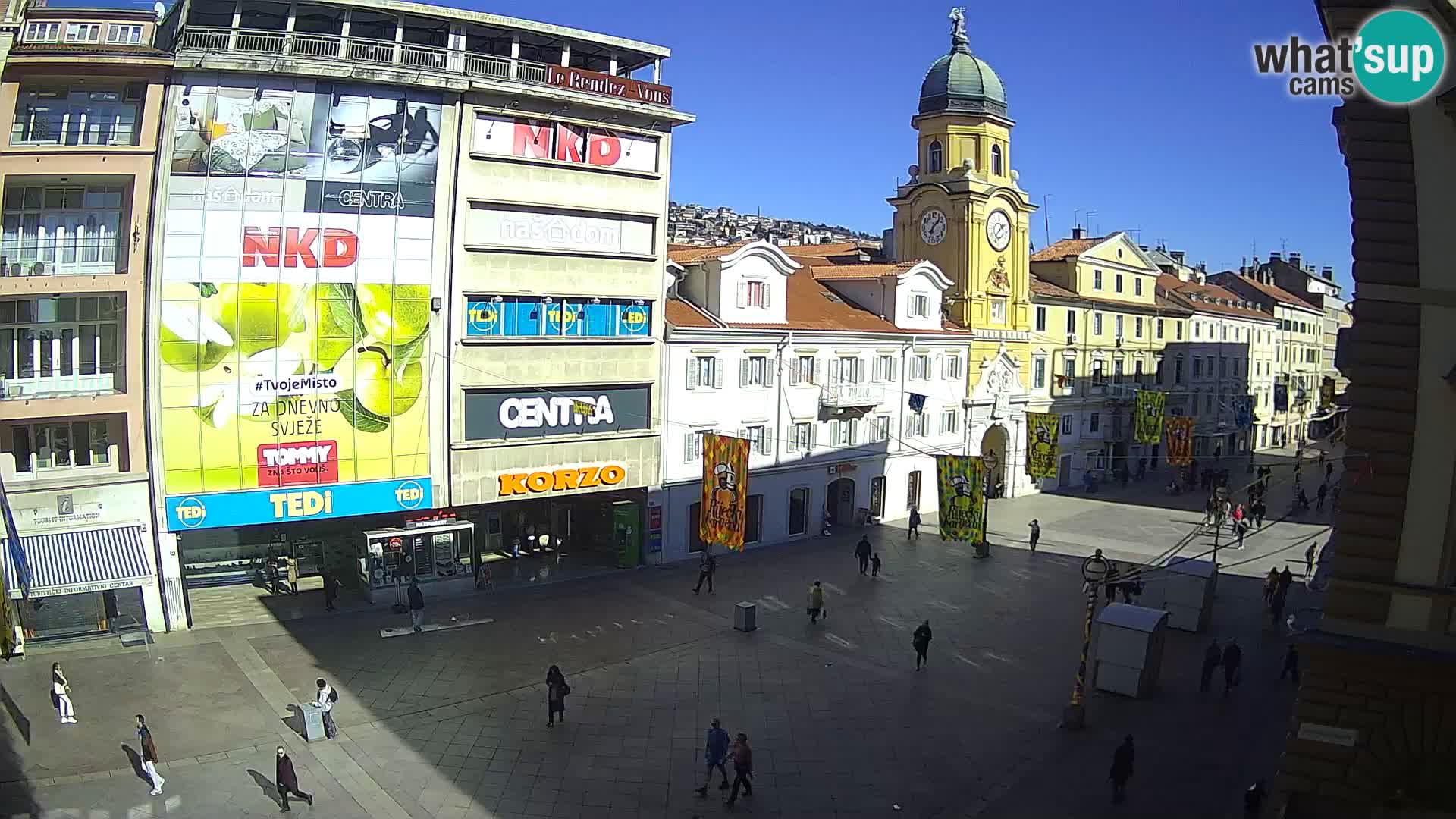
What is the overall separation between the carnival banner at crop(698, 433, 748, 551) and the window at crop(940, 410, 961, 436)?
71.2 feet

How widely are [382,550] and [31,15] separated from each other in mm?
16893

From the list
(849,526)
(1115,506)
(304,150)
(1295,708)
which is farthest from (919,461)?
(1295,708)

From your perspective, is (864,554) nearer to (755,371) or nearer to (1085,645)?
(755,371)

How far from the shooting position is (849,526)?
4434 cm

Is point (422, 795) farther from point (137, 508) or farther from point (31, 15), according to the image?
point (31, 15)

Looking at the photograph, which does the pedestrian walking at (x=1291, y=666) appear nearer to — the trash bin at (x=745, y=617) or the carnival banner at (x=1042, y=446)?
the trash bin at (x=745, y=617)

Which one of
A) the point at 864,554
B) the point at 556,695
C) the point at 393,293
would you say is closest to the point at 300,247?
the point at 393,293

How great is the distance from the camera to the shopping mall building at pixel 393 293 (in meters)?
27.3

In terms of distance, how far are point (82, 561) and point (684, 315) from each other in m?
20.7

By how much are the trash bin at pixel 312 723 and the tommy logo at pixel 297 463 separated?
9.86m

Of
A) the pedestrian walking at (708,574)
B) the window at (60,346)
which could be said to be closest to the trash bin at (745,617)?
the pedestrian walking at (708,574)

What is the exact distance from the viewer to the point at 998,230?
171 feet

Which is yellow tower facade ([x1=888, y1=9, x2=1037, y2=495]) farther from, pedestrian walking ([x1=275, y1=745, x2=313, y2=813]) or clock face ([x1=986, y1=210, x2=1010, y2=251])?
pedestrian walking ([x1=275, y1=745, x2=313, y2=813])

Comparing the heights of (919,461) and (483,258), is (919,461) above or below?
below
